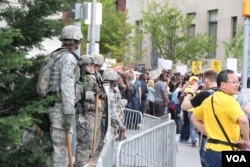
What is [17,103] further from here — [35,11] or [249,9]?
[249,9]

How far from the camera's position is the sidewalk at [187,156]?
13.1 m

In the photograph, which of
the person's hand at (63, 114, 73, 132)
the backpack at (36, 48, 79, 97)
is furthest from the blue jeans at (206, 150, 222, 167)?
the backpack at (36, 48, 79, 97)

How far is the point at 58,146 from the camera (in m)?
7.25

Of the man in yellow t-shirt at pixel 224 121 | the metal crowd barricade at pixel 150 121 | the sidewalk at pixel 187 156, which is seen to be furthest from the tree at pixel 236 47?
the man in yellow t-shirt at pixel 224 121

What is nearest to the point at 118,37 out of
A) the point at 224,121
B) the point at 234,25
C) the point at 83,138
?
the point at 234,25

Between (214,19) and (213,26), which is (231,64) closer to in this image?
(214,19)

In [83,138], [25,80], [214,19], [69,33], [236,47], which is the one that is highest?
[214,19]

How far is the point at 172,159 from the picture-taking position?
9539mm

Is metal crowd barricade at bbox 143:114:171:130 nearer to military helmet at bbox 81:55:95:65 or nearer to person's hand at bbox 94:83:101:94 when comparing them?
person's hand at bbox 94:83:101:94

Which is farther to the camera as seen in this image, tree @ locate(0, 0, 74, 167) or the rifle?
the rifle

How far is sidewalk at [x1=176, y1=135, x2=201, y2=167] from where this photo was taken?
1312cm

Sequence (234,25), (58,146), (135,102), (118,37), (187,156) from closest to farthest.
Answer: (58,146), (187,156), (135,102), (234,25), (118,37)

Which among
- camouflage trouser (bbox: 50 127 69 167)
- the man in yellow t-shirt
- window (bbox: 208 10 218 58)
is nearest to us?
the man in yellow t-shirt

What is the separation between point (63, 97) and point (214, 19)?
40800mm
